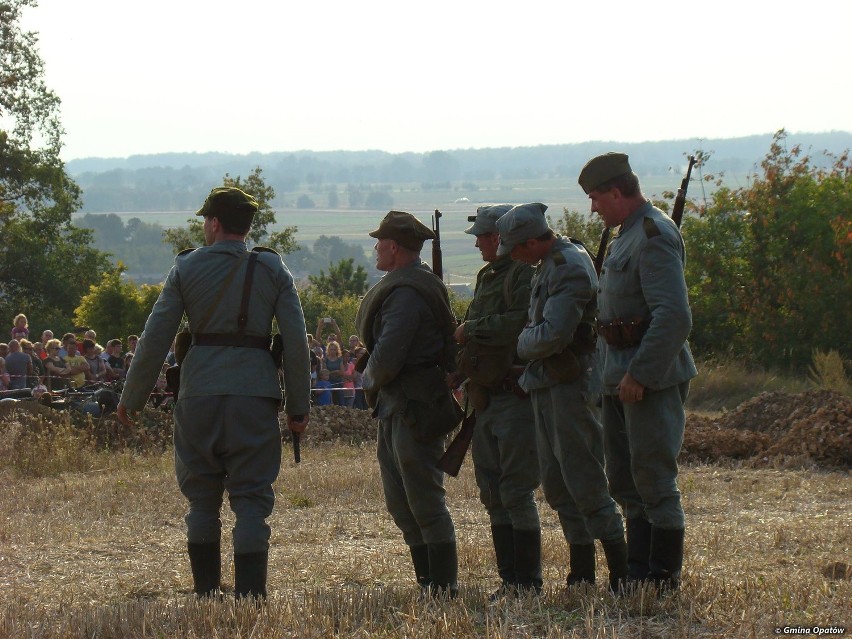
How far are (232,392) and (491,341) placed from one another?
131 cm

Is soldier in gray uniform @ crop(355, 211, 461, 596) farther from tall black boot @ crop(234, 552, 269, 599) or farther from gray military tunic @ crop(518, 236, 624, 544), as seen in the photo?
tall black boot @ crop(234, 552, 269, 599)

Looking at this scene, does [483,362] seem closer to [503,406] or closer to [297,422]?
[503,406]

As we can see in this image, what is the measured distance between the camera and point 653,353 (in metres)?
5.54

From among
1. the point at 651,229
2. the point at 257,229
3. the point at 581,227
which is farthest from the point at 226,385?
the point at 257,229

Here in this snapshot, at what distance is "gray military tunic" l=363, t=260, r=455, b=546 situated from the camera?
635 cm

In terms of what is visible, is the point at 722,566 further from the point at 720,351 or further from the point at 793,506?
the point at 720,351

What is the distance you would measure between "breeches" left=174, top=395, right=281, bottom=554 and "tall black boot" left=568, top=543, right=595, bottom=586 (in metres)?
1.53

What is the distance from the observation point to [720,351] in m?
26.4

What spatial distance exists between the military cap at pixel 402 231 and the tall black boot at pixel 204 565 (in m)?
1.81

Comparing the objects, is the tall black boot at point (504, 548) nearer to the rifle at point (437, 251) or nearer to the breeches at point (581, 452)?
the breeches at point (581, 452)

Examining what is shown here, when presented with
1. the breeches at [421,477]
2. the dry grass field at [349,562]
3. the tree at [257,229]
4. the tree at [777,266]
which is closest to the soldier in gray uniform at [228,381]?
the dry grass field at [349,562]

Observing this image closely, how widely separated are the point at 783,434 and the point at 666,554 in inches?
377

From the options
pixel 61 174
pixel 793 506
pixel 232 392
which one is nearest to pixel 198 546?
pixel 232 392

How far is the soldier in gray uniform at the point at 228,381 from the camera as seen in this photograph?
6.09 m
